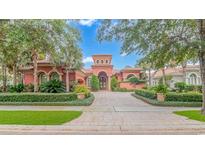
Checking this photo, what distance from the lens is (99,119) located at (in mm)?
6480

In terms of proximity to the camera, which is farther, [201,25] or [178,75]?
[178,75]

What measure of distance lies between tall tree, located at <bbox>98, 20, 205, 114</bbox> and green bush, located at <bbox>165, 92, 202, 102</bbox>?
1.45 meters

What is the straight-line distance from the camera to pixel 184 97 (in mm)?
9320

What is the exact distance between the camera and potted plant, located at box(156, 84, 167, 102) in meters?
8.07

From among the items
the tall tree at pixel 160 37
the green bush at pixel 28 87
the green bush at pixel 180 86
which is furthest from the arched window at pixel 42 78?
the green bush at pixel 180 86

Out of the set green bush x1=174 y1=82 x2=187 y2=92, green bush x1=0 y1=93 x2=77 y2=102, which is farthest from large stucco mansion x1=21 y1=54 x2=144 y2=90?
green bush x1=174 y1=82 x2=187 y2=92

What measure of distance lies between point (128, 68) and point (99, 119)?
155 centimetres

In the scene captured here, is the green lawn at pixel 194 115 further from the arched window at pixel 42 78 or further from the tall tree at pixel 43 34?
the arched window at pixel 42 78

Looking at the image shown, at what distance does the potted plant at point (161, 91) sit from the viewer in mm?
8070

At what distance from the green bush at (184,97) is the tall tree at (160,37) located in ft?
4.77

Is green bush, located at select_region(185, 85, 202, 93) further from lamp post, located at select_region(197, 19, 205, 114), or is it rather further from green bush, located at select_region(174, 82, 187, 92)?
lamp post, located at select_region(197, 19, 205, 114)
